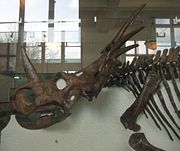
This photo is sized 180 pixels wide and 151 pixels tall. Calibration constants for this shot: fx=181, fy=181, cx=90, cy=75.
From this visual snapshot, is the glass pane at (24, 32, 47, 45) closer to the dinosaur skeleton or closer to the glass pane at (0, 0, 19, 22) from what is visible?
the glass pane at (0, 0, 19, 22)

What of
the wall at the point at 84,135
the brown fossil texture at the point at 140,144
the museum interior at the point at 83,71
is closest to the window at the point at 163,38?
the museum interior at the point at 83,71

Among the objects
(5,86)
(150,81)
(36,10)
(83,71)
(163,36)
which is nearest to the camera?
(83,71)

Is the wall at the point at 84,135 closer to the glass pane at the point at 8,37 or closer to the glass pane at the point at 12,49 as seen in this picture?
the glass pane at the point at 12,49

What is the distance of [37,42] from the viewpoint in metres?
1.58

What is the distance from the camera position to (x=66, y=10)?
1843 mm

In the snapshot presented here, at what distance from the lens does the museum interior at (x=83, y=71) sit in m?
0.98

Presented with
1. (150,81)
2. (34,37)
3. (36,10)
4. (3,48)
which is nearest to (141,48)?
(150,81)

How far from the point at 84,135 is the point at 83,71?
53 centimetres

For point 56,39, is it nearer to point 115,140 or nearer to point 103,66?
point 103,66

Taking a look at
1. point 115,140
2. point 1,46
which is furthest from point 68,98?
point 1,46

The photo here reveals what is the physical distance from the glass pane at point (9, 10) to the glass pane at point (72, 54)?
0.56 metres

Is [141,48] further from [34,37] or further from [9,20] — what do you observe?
[9,20]

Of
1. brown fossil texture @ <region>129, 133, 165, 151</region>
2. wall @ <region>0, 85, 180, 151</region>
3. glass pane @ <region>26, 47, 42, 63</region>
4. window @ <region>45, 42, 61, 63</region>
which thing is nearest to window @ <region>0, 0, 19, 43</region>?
glass pane @ <region>26, 47, 42, 63</region>

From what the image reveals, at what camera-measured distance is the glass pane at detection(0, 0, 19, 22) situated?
1.65 m
